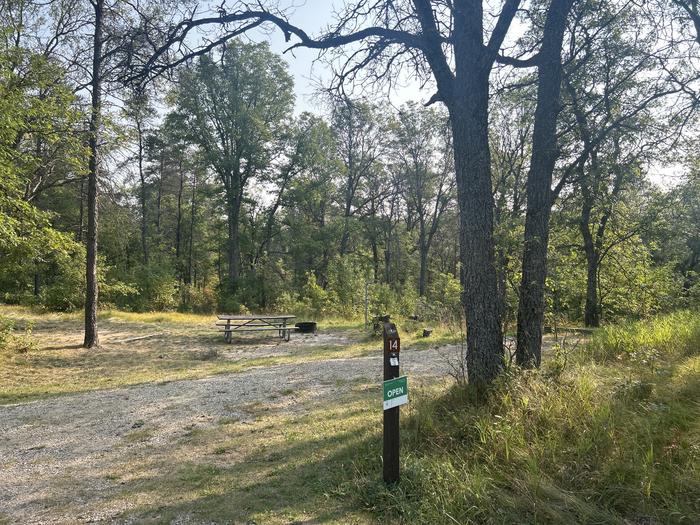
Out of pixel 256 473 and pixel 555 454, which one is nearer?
pixel 555 454

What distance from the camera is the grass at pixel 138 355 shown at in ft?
22.9

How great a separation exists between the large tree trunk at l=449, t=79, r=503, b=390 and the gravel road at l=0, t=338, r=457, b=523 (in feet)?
5.78

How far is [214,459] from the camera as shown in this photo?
354 centimetres

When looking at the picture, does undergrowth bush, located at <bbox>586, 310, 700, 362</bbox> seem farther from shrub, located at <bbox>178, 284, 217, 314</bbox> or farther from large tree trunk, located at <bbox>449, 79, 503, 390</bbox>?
shrub, located at <bbox>178, 284, 217, 314</bbox>

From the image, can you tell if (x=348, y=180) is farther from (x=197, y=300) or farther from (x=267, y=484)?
(x=267, y=484)

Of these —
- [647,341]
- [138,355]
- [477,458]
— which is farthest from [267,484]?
[138,355]

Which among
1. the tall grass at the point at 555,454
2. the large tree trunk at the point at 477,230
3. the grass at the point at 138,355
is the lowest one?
the grass at the point at 138,355

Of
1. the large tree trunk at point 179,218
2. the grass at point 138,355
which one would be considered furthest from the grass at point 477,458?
the large tree trunk at point 179,218

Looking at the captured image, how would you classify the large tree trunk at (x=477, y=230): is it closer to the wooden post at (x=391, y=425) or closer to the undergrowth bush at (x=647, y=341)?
the wooden post at (x=391, y=425)

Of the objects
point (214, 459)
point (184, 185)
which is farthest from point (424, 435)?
point (184, 185)

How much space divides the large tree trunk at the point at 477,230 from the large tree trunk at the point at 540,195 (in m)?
0.36

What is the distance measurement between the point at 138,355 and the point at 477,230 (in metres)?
8.70

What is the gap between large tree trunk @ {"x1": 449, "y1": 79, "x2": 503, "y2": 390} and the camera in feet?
11.7

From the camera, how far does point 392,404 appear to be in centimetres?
259
